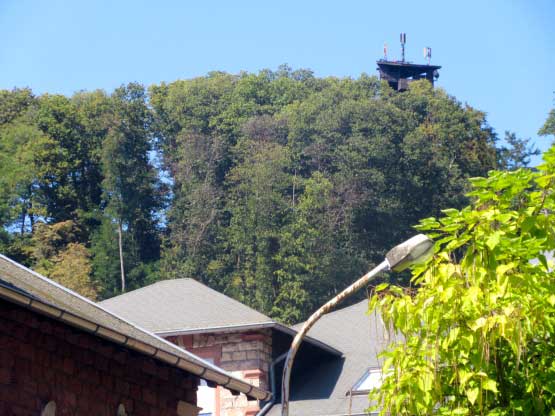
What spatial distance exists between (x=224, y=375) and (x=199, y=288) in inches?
503

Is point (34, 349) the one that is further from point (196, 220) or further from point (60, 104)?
point (60, 104)

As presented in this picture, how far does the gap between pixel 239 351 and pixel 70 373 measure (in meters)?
11.5

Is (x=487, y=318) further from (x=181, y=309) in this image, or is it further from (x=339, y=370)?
(x=181, y=309)

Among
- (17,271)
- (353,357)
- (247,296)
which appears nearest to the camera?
(17,271)

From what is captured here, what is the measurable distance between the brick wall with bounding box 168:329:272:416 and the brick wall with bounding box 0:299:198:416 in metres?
9.13

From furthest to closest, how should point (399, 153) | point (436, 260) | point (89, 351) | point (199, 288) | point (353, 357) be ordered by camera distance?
point (399, 153), point (199, 288), point (353, 357), point (89, 351), point (436, 260)

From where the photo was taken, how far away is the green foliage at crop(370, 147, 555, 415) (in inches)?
366

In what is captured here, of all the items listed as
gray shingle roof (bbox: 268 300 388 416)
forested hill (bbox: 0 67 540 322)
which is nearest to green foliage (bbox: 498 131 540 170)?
forested hill (bbox: 0 67 540 322)

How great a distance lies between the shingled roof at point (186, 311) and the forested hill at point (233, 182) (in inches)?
1442

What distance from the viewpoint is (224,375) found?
12078 millimetres

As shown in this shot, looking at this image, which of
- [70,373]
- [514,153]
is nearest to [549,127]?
[514,153]

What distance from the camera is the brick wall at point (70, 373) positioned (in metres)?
9.76

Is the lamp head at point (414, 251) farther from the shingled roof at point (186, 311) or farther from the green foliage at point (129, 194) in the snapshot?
the green foliage at point (129, 194)

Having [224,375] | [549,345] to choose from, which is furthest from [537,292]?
[224,375]
